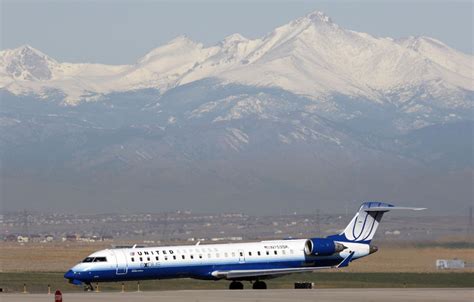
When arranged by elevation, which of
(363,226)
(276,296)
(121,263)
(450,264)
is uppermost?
(450,264)

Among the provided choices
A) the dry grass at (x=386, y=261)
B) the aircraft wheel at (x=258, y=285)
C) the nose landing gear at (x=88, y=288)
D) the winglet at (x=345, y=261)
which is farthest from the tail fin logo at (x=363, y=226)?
the dry grass at (x=386, y=261)

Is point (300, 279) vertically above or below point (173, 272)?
above

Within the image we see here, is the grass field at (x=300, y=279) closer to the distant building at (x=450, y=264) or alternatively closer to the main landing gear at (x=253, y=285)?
the main landing gear at (x=253, y=285)

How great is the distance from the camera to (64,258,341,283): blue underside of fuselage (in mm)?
83625

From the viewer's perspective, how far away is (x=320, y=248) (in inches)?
3492

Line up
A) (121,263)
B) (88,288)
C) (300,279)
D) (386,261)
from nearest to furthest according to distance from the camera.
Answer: (121,263) < (88,288) < (300,279) < (386,261)

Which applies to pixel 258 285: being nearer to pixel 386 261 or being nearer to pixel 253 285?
pixel 253 285

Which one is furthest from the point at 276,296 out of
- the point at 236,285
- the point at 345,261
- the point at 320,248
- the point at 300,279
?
the point at 300,279

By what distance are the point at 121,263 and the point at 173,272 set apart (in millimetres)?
3387

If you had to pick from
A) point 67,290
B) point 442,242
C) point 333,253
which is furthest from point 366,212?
point 442,242

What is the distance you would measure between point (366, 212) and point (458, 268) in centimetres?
2892

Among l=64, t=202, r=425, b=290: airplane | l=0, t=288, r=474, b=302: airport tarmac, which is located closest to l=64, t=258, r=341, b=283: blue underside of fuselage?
l=64, t=202, r=425, b=290: airplane

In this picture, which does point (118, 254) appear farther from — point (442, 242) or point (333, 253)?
point (442, 242)

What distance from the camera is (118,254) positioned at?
84.6 metres
